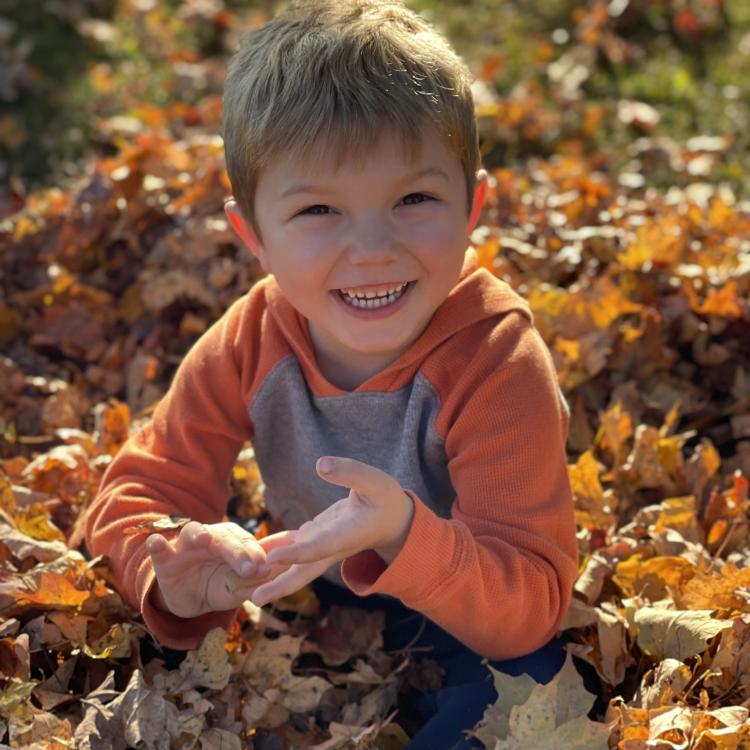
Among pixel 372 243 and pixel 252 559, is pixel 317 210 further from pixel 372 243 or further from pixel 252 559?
pixel 252 559

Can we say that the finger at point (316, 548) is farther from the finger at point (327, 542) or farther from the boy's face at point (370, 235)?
the boy's face at point (370, 235)

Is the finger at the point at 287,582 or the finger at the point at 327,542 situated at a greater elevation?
the finger at the point at 327,542

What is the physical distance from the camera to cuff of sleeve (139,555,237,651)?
2271 millimetres

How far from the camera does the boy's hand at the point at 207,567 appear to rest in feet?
6.86

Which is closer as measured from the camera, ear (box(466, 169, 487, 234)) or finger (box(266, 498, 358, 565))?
finger (box(266, 498, 358, 565))

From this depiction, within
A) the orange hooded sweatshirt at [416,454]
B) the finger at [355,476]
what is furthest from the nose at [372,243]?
the finger at [355,476]

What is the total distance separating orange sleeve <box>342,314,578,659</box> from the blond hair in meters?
0.40

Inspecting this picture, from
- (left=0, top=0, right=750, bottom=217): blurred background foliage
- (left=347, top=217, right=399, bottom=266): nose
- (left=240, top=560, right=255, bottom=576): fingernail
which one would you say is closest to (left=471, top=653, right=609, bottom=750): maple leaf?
(left=240, top=560, right=255, bottom=576): fingernail

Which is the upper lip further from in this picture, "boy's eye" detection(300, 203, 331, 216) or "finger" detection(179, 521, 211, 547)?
"finger" detection(179, 521, 211, 547)

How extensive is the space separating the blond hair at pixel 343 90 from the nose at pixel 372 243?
131 millimetres

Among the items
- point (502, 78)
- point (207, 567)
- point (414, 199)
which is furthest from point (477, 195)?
point (502, 78)

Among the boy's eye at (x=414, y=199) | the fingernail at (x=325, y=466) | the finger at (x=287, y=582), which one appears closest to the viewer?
the fingernail at (x=325, y=466)

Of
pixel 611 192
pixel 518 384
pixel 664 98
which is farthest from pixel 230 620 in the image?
pixel 664 98

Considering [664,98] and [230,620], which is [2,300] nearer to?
[230,620]
